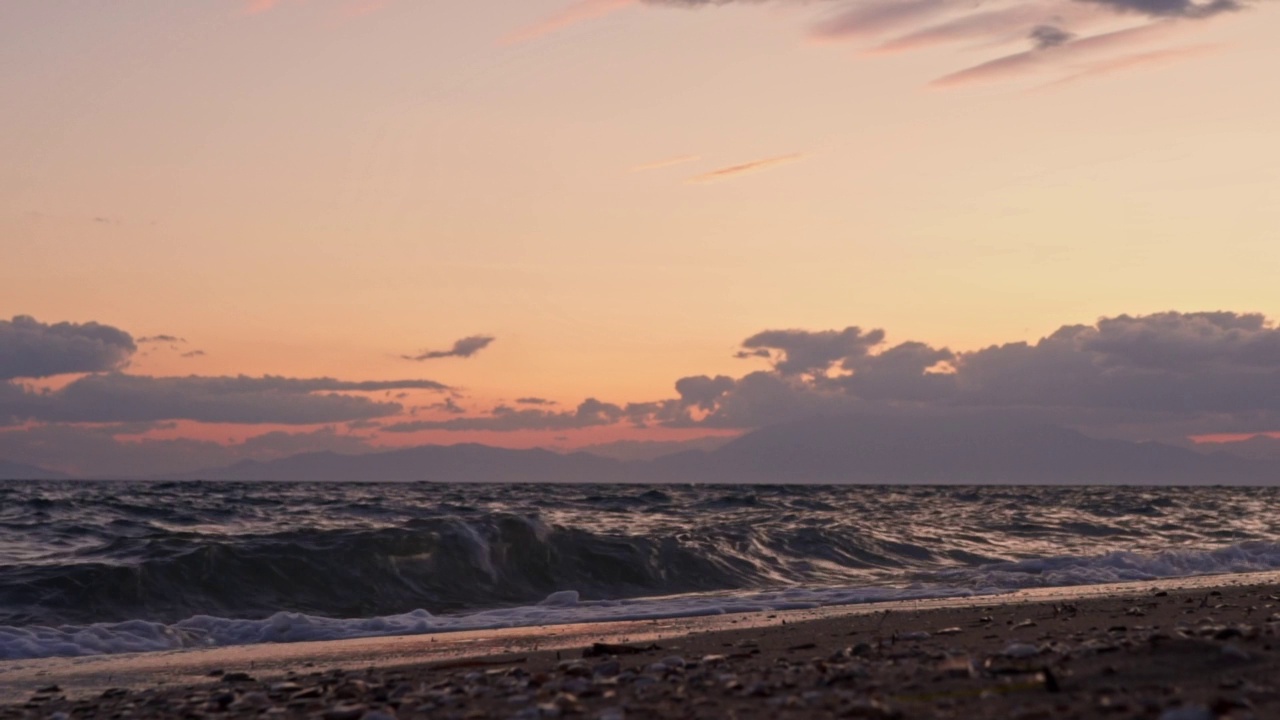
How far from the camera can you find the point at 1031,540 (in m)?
27.3

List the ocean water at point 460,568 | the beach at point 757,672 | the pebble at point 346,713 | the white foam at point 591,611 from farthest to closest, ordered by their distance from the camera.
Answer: the ocean water at point 460,568 < the white foam at point 591,611 < the pebble at point 346,713 < the beach at point 757,672

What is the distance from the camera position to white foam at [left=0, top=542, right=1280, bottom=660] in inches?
485

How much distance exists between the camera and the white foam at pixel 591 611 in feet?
40.4

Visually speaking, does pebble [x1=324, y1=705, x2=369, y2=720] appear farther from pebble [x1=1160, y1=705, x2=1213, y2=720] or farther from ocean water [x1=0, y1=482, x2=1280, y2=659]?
ocean water [x1=0, y1=482, x2=1280, y2=659]

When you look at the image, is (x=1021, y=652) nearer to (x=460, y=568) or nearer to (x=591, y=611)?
(x=591, y=611)

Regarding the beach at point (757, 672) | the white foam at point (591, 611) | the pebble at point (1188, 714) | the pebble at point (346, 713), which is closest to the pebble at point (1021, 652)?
the beach at point (757, 672)

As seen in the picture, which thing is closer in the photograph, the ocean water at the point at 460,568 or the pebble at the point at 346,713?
the pebble at the point at 346,713

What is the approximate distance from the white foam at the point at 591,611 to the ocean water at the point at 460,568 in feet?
0.13

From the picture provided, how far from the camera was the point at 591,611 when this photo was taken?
15.3 meters

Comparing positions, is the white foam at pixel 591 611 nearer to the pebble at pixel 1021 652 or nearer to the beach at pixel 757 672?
the beach at pixel 757 672

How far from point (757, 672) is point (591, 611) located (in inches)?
333

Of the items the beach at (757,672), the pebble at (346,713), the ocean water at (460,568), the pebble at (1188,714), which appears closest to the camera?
the pebble at (1188,714)

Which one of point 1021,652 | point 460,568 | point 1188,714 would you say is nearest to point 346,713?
point 1021,652

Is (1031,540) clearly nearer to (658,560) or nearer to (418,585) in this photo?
(658,560)
